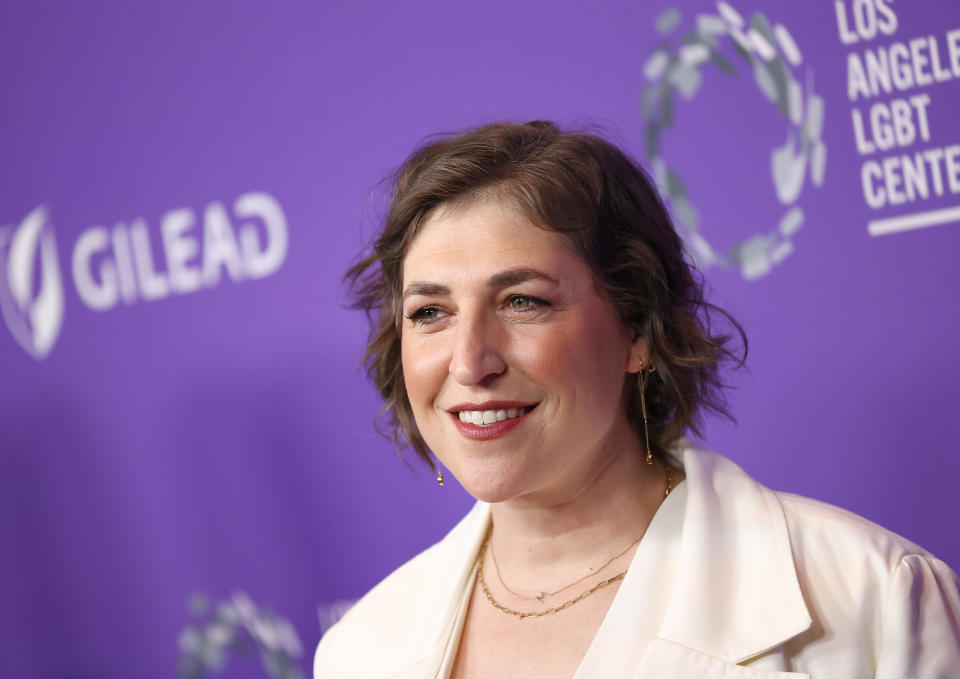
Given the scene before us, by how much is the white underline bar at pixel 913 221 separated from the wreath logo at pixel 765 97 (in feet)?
0.52

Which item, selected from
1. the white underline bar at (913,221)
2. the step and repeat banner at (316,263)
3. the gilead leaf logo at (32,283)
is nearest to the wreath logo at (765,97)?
the step and repeat banner at (316,263)

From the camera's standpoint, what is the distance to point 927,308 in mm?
2234

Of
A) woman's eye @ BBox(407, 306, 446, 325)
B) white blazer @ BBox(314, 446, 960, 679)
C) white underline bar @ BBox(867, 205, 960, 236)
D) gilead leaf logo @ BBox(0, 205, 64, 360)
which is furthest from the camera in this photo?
gilead leaf logo @ BBox(0, 205, 64, 360)

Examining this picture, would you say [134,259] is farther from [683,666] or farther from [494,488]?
[683,666]

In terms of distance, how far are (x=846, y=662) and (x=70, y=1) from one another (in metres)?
2.88

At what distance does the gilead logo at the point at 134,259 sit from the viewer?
118 inches

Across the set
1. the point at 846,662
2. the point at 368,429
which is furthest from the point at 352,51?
the point at 846,662

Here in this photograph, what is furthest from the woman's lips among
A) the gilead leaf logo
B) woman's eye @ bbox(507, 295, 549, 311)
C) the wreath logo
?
the gilead leaf logo

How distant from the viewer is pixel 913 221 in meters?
2.24

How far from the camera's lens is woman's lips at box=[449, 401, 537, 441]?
64.2 inches

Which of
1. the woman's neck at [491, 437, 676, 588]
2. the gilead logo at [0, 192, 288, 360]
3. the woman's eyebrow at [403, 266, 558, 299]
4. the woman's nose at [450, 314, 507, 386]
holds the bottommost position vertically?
the woman's neck at [491, 437, 676, 588]

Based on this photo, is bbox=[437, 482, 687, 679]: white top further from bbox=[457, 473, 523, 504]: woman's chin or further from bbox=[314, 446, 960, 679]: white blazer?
bbox=[457, 473, 523, 504]: woman's chin

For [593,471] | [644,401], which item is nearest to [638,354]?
[644,401]

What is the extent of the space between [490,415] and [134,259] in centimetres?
185
